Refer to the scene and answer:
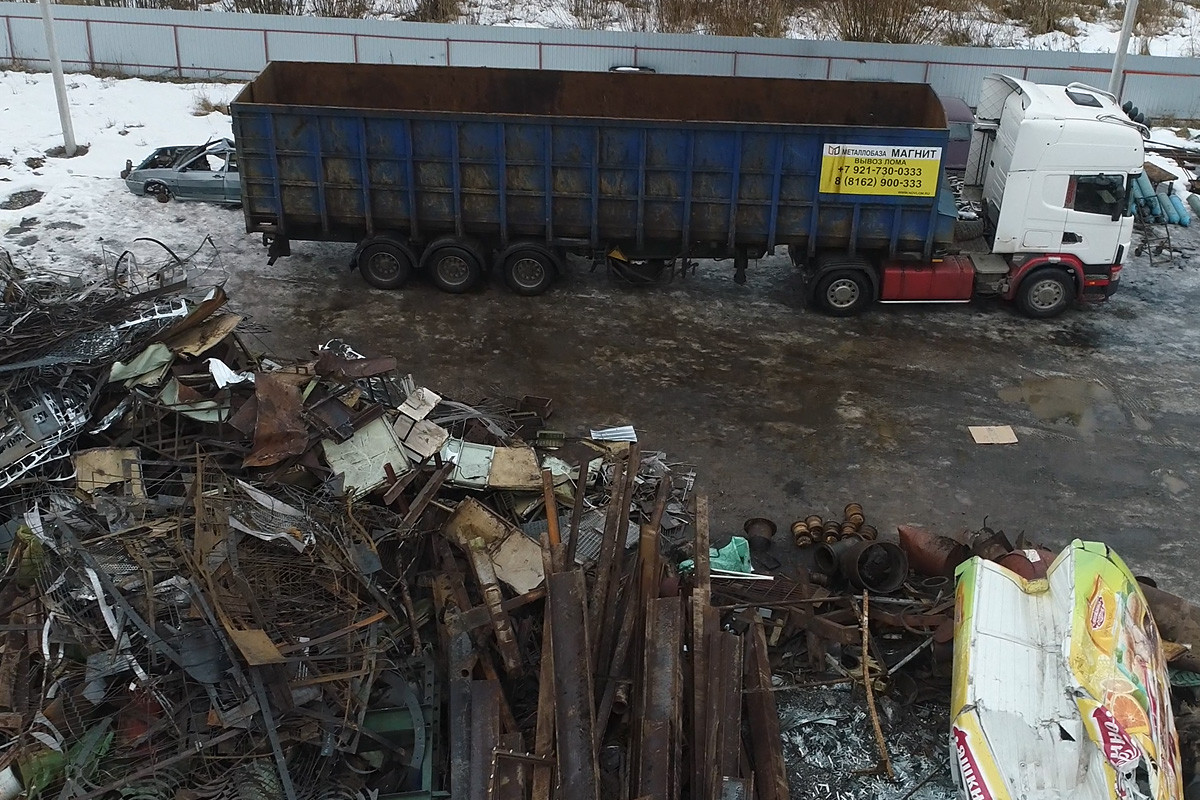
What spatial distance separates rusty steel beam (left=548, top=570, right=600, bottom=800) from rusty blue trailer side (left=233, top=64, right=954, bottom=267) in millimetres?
6992

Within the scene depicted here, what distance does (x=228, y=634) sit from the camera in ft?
19.7

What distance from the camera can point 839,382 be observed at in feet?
38.2

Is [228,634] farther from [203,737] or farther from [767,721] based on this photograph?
[767,721]

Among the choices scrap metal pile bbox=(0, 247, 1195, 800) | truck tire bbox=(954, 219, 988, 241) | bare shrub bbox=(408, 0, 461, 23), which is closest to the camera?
scrap metal pile bbox=(0, 247, 1195, 800)

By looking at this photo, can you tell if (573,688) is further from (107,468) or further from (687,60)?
(687,60)

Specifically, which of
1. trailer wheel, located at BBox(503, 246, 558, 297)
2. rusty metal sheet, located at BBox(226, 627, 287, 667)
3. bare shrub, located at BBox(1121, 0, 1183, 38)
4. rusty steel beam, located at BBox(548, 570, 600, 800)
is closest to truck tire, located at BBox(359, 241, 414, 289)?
trailer wheel, located at BBox(503, 246, 558, 297)

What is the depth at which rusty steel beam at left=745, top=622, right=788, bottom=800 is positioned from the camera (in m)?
6.09

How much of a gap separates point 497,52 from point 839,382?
12.3 meters

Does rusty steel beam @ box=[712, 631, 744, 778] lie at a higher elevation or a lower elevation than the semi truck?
lower

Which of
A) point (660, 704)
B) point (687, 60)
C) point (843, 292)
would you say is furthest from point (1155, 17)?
point (660, 704)

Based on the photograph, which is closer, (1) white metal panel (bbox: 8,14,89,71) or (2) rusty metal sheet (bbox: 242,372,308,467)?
(2) rusty metal sheet (bbox: 242,372,308,467)

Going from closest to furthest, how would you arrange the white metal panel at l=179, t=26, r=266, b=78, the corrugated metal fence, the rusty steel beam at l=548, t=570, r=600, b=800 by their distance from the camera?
the rusty steel beam at l=548, t=570, r=600, b=800
the corrugated metal fence
the white metal panel at l=179, t=26, r=266, b=78

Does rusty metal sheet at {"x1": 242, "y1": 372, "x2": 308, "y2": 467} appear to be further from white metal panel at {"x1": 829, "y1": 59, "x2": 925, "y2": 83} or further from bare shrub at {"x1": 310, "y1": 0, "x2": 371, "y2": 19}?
bare shrub at {"x1": 310, "y1": 0, "x2": 371, "y2": 19}

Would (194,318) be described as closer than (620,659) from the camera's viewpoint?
No
